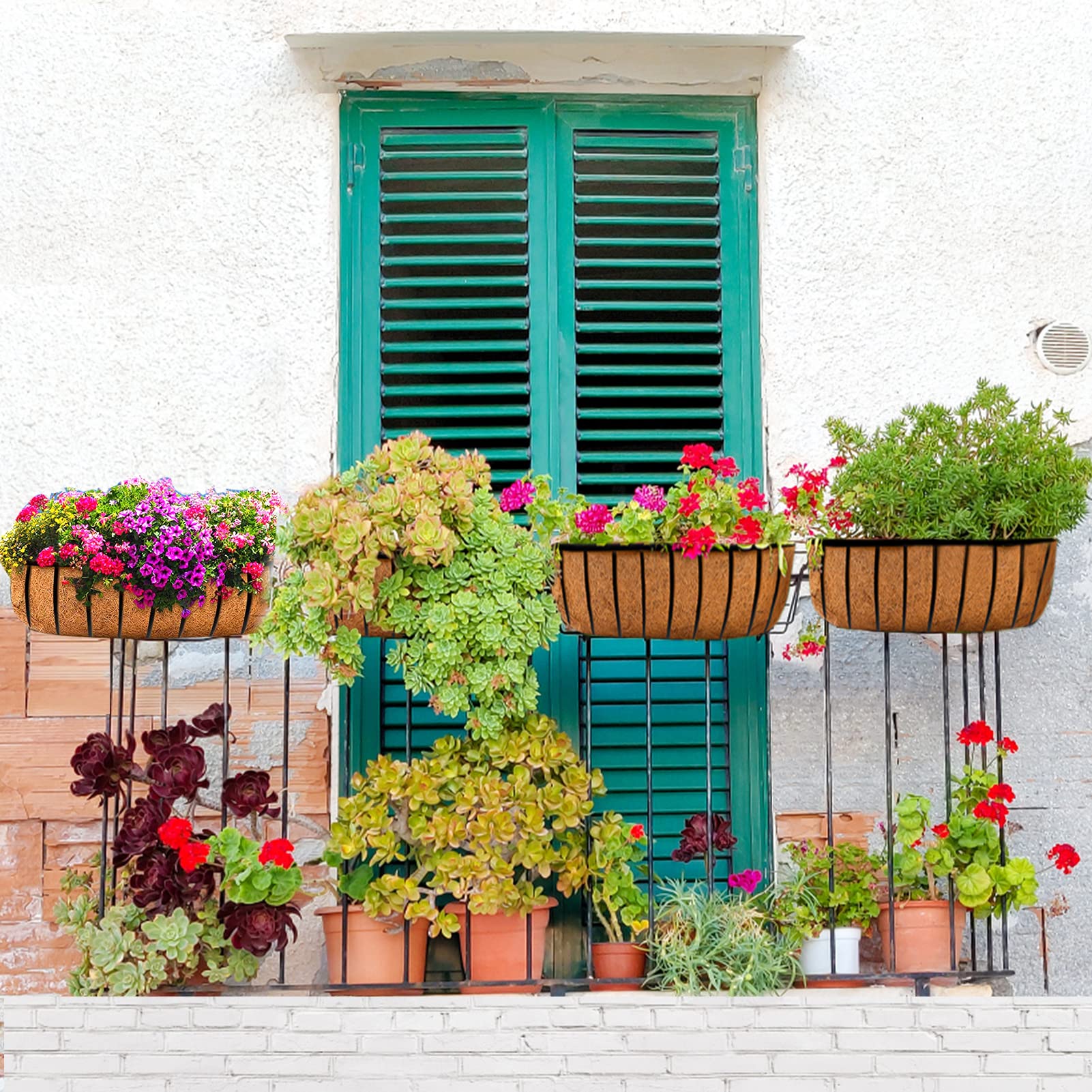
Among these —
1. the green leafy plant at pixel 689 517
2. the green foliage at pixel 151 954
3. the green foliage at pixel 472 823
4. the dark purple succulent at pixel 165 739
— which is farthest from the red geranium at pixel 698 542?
the green foliage at pixel 151 954

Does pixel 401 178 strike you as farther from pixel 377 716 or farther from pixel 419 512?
pixel 377 716

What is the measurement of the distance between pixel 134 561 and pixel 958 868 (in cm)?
232

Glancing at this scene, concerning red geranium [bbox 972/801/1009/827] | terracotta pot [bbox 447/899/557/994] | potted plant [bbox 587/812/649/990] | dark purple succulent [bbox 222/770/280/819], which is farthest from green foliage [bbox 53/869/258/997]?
red geranium [bbox 972/801/1009/827]

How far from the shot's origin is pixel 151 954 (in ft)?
11.9

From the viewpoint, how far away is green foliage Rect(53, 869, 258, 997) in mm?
3631

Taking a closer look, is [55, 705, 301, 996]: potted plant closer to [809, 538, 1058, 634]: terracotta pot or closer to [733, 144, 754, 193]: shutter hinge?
[809, 538, 1058, 634]: terracotta pot

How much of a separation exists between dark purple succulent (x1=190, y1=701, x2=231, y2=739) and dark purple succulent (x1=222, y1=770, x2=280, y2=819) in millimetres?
139

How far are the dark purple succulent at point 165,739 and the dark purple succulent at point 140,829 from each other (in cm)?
13

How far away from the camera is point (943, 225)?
14.6ft

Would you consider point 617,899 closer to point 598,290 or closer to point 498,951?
point 498,951

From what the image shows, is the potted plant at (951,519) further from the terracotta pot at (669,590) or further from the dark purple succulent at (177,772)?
the dark purple succulent at (177,772)

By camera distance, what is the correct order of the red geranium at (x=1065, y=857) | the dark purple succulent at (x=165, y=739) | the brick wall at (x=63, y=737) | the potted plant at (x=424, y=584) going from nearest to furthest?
the potted plant at (x=424, y=584) < the dark purple succulent at (x=165, y=739) < the red geranium at (x=1065, y=857) < the brick wall at (x=63, y=737)

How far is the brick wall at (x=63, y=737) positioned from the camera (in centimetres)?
414

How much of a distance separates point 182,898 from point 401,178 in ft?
7.31
